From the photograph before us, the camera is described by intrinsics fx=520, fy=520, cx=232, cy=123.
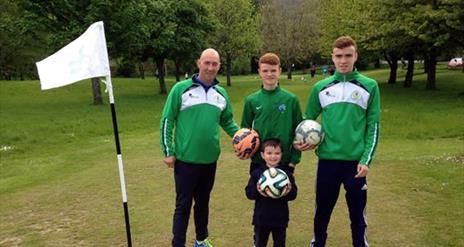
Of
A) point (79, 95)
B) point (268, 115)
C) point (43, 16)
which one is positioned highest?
point (43, 16)

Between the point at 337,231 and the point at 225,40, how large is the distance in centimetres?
4599

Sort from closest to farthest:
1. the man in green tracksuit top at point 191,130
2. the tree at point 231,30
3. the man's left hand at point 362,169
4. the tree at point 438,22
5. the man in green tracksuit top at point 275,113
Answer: the man's left hand at point 362,169
the man in green tracksuit top at point 275,113
the man in green tracksuit top at point 191,130
the tree at point 438,22
the tree at point 231,30

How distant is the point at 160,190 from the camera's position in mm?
9422

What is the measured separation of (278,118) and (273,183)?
76cm

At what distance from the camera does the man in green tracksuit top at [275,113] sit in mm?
5504

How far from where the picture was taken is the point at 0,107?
29078 mm

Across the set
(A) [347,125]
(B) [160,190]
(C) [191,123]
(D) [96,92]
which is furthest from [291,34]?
(A) [347,125]

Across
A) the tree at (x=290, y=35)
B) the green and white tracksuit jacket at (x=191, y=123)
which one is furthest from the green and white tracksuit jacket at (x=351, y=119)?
the tree at (x=290, y=35)

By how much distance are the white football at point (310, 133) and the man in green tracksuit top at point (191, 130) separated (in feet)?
3.39

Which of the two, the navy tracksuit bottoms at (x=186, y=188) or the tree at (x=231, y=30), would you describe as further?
the tree at (x=231, y=30)

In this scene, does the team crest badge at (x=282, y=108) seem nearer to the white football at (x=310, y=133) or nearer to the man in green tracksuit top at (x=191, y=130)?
the white football at (x=310, y=133)

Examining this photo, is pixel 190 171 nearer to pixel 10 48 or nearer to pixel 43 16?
pixel 43 16

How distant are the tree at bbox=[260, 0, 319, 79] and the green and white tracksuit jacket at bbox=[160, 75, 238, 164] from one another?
57.5 meters

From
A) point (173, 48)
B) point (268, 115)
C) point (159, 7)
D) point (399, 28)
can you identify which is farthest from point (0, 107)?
point (268, 115)
